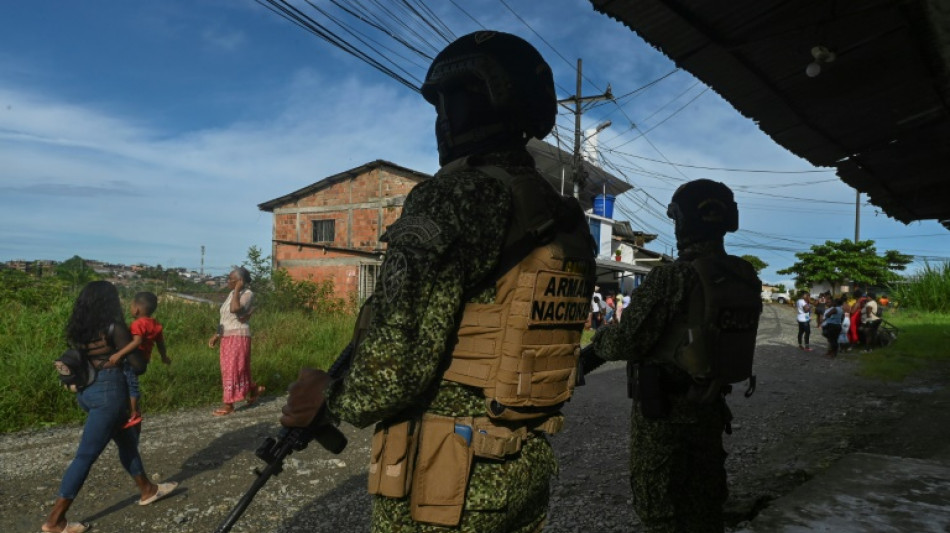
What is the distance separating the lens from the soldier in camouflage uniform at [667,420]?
2.48 meters

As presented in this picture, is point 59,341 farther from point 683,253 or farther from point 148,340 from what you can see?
point 683,253

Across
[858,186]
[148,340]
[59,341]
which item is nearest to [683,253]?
[858,186]

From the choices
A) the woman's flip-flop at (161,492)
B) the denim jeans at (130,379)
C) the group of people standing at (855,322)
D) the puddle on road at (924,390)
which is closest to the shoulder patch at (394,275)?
the denim jeans at (130,379)

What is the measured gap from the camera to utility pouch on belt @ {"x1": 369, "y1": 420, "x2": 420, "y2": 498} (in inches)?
51.6

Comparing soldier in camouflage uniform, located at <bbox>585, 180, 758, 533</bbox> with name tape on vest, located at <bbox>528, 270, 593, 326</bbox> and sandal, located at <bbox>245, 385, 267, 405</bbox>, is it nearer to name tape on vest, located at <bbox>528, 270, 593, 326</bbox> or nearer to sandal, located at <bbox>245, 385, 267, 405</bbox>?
name tape on vest, located at <bbox>528, 270, 593, 326</bbox>

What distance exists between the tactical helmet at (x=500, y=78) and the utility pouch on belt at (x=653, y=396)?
138cm

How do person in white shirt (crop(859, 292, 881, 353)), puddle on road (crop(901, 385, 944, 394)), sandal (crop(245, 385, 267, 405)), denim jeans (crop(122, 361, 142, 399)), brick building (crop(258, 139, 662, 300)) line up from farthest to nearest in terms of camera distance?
brick building (crop(258, 139, 662, 300)) → person in white shirt (crop(859, 292, 881, 353)) → puddle on road (crop(901, 385, 944, 394)) → sandal (crop(245, 385, 267, 405)) → denim jeans (crop(122, 361, 142, 399))

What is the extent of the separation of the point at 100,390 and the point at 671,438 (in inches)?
130

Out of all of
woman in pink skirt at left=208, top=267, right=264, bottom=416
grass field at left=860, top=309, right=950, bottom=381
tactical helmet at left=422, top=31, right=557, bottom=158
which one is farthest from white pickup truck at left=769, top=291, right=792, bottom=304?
tactical helmet at left=422, top=31, right=557, bottom=158

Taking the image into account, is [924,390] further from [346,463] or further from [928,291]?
[928,291]

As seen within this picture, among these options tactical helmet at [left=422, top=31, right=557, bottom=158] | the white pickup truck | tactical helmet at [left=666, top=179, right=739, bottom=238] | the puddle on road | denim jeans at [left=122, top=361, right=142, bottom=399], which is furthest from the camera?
the white pickup truck

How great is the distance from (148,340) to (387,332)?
13.1 feet

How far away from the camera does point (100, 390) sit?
358cm

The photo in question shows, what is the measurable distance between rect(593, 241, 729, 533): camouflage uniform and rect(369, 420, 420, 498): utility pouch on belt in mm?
1515
